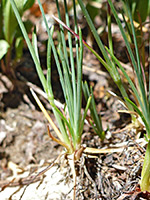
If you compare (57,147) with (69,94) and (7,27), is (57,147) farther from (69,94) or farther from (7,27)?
(7,27)

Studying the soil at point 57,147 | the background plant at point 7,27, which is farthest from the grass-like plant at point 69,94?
the background plant at point 7,27

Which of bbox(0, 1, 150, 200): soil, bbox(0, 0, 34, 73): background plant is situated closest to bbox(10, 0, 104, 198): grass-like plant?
bbox(0, 1, 150, 200): soil

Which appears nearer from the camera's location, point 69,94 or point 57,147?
point 69,94

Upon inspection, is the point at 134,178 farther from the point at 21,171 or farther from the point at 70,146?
the point at 21,171

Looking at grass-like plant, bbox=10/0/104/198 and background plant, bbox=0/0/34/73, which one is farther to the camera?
background plant, bbox=0/0/34/73

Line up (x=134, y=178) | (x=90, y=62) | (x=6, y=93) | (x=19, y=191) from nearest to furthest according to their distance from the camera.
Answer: (x=134, y=178) < (x=19, y=191) < (x=6, y=93) < (x=90, y=62)

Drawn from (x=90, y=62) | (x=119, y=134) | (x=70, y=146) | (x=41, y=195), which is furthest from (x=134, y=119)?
(x=90, y=62)

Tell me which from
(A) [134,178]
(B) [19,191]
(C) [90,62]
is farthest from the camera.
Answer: (C) [90,62]

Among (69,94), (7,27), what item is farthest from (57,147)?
(7,27)

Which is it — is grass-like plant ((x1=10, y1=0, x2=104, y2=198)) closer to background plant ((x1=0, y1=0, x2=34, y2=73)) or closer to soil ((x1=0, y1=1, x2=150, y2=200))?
soil ((x1=0, y1=1, x2=150, y2=200))
